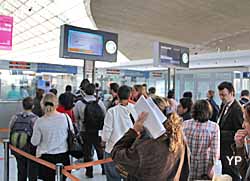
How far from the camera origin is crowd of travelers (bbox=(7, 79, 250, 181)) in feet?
6.60

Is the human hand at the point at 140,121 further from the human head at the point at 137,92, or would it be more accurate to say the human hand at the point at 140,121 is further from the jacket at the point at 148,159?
the human head at the point at 137,92

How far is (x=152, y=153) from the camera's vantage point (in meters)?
1.96

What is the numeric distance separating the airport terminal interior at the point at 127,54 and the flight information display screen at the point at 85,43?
0.02 meters

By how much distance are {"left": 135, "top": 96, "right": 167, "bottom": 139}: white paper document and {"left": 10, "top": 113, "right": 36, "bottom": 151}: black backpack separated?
6.68ft

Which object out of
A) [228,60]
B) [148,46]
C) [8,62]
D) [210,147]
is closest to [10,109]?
[8,62]

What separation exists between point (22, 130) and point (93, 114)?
1.23m

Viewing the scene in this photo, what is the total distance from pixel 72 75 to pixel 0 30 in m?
3.13

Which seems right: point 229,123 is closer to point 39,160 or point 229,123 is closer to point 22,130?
point 39,160

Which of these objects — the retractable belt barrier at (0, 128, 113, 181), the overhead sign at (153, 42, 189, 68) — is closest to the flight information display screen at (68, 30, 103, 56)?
the overhead sign at (153, 42, 189, 68)

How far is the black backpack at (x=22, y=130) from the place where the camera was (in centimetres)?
380

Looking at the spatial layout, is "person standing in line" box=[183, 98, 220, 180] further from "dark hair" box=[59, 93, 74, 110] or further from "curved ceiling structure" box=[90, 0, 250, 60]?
"curved ceiling structure" box=[90, 0, 250, 60]

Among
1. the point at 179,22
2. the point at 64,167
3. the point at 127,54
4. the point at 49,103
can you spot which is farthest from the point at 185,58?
the point at 127,54

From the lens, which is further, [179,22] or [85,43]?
[179,22]

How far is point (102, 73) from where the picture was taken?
13.5 metres
